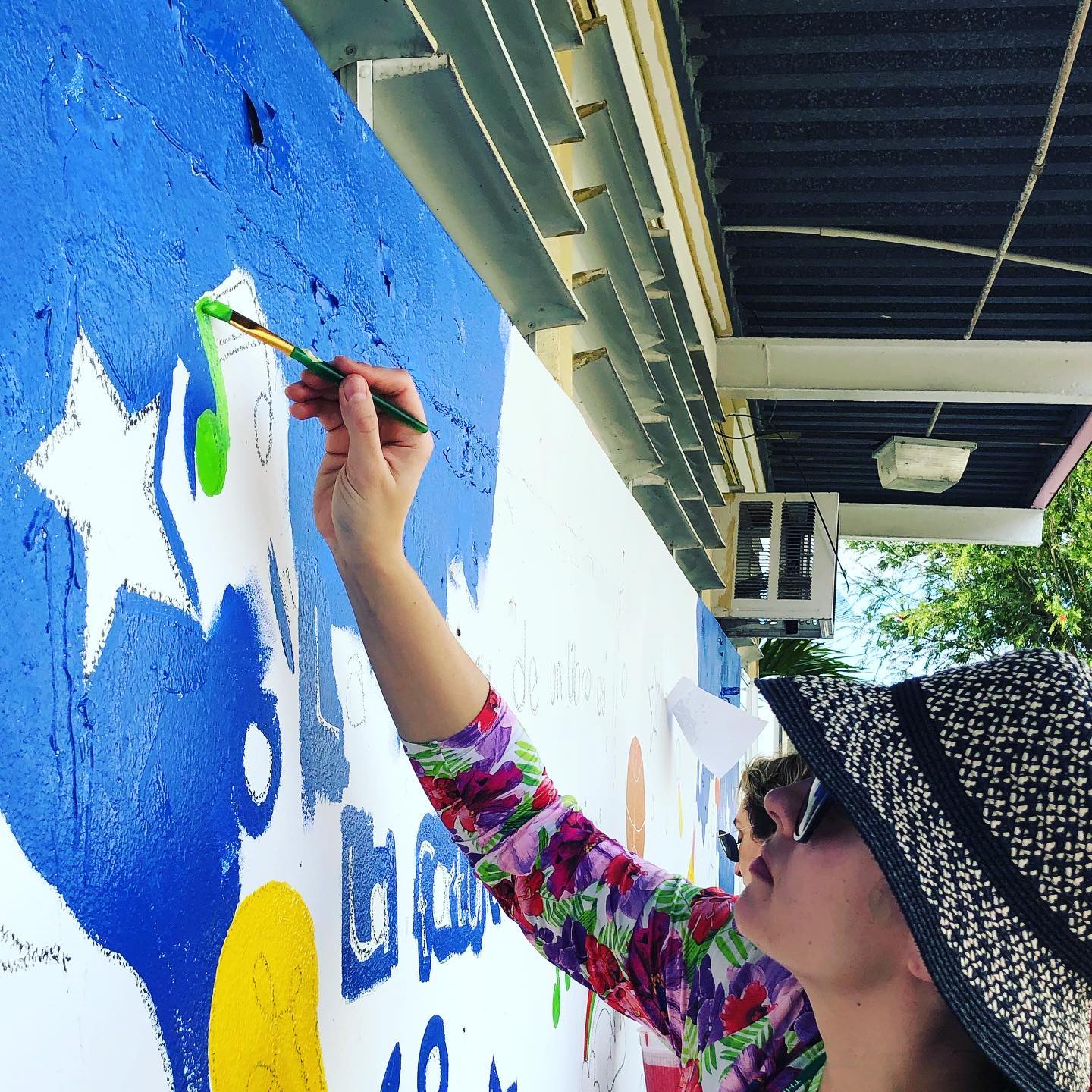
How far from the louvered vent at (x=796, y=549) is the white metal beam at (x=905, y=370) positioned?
5.69 ft

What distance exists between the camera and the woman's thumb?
4.04ft

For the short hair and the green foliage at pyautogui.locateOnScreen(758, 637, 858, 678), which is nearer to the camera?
the short hair

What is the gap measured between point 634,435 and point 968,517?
6.87 meters

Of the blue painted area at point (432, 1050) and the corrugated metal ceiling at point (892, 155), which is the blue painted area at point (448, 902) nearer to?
the blue painted area at point (432, 1050)

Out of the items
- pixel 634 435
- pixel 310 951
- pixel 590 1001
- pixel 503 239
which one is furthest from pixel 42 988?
pixel 634 435

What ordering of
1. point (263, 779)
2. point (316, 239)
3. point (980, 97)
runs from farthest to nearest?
1. point (980, 97)
2. point (316, 239)
3. point (263, 779)

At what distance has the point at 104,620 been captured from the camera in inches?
34.7

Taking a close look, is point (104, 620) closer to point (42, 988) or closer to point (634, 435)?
point (42, 988)

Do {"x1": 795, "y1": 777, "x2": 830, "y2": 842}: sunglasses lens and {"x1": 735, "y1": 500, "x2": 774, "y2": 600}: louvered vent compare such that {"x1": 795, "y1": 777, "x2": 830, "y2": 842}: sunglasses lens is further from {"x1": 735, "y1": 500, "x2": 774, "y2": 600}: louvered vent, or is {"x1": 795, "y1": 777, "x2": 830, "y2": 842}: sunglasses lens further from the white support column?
{"x1": 735, "y1": 500, "x2": 774, "y2": 600}: louvered vent

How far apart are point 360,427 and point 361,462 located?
42 millimetres

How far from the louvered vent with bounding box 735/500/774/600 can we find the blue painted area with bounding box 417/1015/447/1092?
6.44 meters

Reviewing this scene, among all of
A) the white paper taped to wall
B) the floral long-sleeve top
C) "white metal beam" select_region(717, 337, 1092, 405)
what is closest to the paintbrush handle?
the floral long-sleeve top

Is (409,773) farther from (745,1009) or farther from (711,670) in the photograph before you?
(711,670)

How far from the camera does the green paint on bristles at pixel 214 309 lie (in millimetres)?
1038
